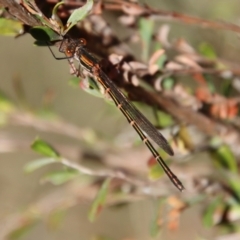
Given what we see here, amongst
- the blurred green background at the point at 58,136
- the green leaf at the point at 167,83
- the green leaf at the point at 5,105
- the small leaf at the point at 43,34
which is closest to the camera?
the small leaf at the point at 43,34

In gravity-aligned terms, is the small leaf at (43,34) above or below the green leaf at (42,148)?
above

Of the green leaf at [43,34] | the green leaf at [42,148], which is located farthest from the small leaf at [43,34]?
the green leaf at [42,148]

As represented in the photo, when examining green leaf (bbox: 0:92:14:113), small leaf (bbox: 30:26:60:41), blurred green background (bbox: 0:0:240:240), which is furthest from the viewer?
blurred green background (bbox: 0:0:240:240)

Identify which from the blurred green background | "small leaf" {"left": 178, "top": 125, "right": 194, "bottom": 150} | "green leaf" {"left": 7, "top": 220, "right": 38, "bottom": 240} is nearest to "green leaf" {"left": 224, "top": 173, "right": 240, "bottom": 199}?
"small leaf" {"left": 178, "top": 125, "right": 194, "bottom": 150}

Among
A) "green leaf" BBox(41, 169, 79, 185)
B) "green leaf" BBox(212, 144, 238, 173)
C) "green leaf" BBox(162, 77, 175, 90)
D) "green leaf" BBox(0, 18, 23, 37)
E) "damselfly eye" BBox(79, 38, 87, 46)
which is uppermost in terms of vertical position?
"green leaf" BBox(0, 18, 23, 37)

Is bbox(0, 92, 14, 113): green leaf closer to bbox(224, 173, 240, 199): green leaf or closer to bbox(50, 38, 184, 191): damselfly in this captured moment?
bbox(50, 38, 184, 191): damselfly

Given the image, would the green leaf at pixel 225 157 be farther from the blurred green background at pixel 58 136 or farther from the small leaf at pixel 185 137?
the blurred green background at pixel 58 136

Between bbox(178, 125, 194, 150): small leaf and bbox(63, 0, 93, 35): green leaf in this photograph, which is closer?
bbox(63, 0, 93, 35): green leaf
